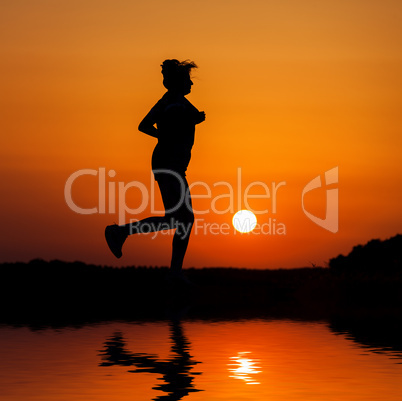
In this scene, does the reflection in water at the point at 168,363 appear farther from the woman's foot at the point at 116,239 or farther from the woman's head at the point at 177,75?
the woman's head at the point at 177,75

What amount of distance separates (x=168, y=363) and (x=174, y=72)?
6.24m

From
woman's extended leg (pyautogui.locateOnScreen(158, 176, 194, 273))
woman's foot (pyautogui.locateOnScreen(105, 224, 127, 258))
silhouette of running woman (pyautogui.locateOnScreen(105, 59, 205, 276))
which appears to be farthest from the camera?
woman's extended leg (pyautogui.locateOnScreen(158, 176, 194, 273))

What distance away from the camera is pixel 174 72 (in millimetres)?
12570

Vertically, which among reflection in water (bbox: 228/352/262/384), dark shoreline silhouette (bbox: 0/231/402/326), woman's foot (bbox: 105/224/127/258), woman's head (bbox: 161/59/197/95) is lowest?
reflection in water (bbox: 228/352/262/384)

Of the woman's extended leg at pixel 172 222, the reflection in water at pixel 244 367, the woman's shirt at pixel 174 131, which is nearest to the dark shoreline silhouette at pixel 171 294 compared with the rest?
the woman's extended leg at pixel 172 222

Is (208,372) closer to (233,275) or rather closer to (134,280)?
(134,280)

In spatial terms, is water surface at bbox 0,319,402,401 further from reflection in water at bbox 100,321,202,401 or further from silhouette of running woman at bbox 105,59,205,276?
silhouette of running woman at bbox 105,59,205,276

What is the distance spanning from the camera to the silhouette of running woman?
12344 mm

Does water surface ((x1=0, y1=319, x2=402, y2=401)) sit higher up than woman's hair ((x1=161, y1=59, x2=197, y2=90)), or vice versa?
woman's hair ((x1=161, y1=59, x2=197, y2=90))

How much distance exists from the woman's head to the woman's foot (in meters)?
2.40

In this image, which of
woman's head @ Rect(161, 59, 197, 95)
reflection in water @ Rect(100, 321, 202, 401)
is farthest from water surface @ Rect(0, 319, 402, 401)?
woman's head @ Rect(161, 59, 197, 95)

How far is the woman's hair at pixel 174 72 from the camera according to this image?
12555mm

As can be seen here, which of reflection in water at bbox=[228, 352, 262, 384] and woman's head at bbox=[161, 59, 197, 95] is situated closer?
reflection in water at bbox=[228, 352, 262, 384]

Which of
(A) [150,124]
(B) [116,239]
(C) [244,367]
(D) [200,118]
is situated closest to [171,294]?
(B) [116,239]
